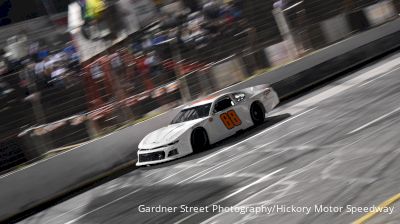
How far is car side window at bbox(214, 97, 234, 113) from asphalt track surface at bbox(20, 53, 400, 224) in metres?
0.76

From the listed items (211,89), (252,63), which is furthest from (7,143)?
(252,63)

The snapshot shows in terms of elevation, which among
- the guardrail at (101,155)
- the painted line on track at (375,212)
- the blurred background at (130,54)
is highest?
the blurred background at (130,54)

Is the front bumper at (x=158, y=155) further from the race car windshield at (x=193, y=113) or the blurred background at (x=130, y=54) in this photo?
the blurred background at (x=130, y=54)

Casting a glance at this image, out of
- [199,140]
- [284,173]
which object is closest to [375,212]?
[284,173]

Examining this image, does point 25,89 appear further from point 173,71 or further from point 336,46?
point 336,46

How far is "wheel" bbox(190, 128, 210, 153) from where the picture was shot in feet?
43.1

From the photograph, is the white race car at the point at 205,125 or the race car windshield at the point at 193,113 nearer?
the white race car at the point at 205,125

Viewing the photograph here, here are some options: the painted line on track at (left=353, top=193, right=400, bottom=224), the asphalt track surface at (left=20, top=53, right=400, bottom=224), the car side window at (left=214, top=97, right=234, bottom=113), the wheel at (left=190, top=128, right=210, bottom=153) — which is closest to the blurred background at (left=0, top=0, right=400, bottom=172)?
the asphalt track surface at (left=20, top=53, right=400, bottom=224)

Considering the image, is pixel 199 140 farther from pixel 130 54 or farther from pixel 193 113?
pixel 130 54

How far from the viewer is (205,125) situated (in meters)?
13.3

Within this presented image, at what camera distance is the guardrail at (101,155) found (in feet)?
42.1

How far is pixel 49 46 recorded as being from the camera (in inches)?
629

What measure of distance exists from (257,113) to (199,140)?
2.11 m

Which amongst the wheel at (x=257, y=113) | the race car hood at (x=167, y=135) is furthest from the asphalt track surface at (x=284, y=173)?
the race car hood at (x=167, y=135)
